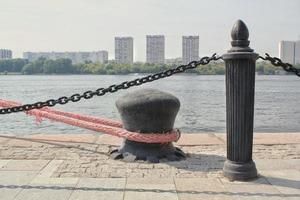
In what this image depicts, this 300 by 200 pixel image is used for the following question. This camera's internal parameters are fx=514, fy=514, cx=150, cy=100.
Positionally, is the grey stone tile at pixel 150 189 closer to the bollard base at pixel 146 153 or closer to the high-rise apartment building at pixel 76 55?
the bollard base at pixel 146 153

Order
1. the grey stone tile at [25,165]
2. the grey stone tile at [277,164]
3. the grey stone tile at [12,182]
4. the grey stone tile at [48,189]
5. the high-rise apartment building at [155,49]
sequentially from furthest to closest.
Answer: the high-rise apartment building at [155,49] < the grey stone tile at [277,164] < the grey stone tile at [25,165] < the grey stone tile at [12,182] < the grey stone tile at [48,189]

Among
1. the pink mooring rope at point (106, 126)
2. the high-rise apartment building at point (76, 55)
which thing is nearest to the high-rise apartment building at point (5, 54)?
the high-rise apartment building at point (76, 55)

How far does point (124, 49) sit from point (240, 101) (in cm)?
14380

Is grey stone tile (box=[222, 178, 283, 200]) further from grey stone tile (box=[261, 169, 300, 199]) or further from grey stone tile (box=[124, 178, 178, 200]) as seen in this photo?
grey stone tile (box=[124, 178, 178, 200])

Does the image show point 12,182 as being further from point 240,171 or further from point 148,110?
point 240,171

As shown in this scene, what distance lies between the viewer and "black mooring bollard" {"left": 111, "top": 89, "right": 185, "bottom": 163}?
6.90 m

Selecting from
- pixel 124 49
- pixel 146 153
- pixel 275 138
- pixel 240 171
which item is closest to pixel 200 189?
pixel 240 171

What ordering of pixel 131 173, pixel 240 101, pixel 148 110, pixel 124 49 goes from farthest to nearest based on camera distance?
pixel 124 49, pixel 148 110, pixel 131 173, pixel 240 101

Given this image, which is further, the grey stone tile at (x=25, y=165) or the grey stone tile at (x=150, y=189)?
the grey stone tile at (x=25, y=165)

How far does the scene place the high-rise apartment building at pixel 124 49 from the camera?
475 feet

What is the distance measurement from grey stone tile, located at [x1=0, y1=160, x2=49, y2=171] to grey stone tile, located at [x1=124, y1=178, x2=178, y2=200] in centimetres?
132

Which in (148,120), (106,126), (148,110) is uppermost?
(148,110)

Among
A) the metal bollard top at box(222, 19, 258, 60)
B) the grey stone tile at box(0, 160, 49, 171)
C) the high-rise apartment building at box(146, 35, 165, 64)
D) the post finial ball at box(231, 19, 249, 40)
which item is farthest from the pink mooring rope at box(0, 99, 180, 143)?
the high-rise apartment building at box(146, 35, 165, 64)

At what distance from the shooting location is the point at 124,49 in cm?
14850
